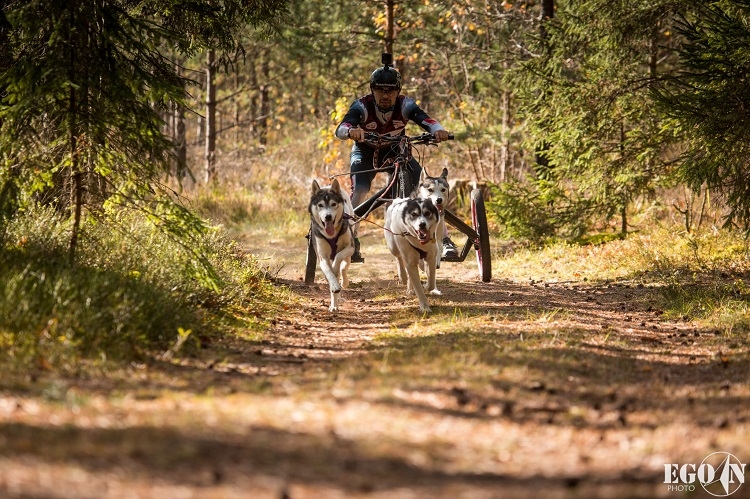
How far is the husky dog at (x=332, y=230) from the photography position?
27.6ft

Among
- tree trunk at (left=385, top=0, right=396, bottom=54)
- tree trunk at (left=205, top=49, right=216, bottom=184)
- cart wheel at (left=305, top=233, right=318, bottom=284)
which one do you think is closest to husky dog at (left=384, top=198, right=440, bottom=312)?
cart wheel at (left=305, top=233, right=318, bottom=284)

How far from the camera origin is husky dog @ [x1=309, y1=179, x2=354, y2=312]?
331 inches

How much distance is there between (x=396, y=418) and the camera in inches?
159

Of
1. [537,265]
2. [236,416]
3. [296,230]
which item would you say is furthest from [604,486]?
[296,230]

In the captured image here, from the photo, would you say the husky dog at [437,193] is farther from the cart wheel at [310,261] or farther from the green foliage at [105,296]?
the green foliage at [105,296]

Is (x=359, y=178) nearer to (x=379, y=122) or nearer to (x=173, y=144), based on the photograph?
(x=379, y=122)

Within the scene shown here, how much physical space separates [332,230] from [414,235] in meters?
1.02

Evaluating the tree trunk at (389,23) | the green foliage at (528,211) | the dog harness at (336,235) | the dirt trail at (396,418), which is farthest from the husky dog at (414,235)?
the tree trunk at (389,23)

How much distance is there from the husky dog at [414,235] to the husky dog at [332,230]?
488 millimetres

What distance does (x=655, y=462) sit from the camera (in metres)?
3.57

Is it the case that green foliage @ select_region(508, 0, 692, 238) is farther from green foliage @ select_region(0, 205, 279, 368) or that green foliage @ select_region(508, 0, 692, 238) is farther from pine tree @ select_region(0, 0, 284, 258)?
pine tree @ select_region(0, 0, 284, 258)


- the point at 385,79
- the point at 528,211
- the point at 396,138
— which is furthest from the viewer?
the point at 528,211
